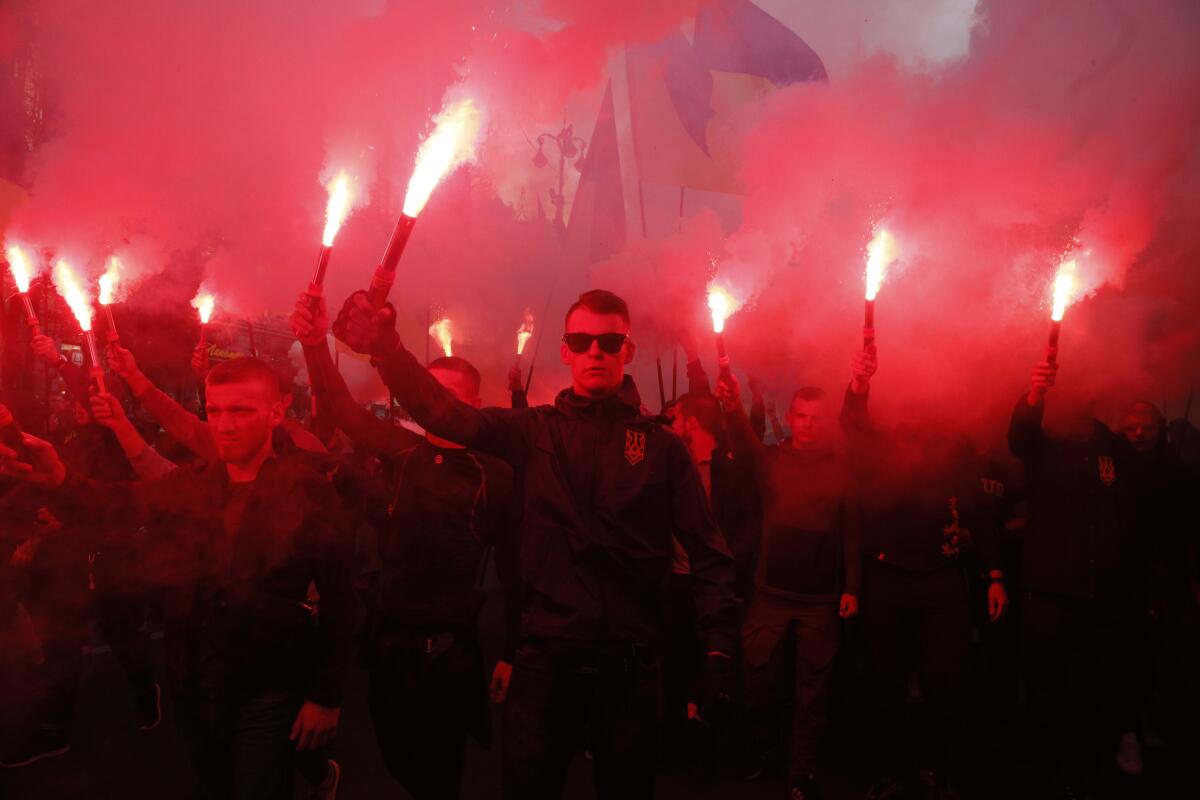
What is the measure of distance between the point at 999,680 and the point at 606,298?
4.37 metres

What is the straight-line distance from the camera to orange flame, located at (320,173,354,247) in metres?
2.23

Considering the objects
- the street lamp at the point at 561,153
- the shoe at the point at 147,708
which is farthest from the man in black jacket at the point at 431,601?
the street lamp at the point at 561,153

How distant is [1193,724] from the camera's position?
194 inches

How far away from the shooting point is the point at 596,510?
7.45 feet

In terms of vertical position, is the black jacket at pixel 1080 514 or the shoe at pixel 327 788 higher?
the black jacket at pixel 1080 514

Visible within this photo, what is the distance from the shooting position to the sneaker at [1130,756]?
4.20 m

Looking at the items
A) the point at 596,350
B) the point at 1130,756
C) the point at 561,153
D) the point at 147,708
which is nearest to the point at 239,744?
the point at 596,350

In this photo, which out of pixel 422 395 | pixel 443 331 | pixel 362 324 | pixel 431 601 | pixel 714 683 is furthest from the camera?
pixel 443 331

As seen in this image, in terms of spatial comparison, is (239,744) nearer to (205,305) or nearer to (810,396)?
(810,396)

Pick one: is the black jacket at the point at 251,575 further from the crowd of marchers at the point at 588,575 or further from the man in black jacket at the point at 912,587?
the man in black jacket at the point at 912,587

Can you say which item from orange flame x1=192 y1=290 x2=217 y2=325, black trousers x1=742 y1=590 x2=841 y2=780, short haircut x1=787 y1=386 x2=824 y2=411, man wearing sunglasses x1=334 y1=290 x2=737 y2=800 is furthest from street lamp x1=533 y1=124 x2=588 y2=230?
man wearing sunglasses x1=334 y1=290 x2=737 y2=800

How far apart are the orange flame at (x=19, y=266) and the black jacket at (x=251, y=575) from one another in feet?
6.63

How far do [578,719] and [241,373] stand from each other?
158cm

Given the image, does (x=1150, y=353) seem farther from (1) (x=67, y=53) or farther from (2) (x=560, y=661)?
(1) (x=67, y=53)
